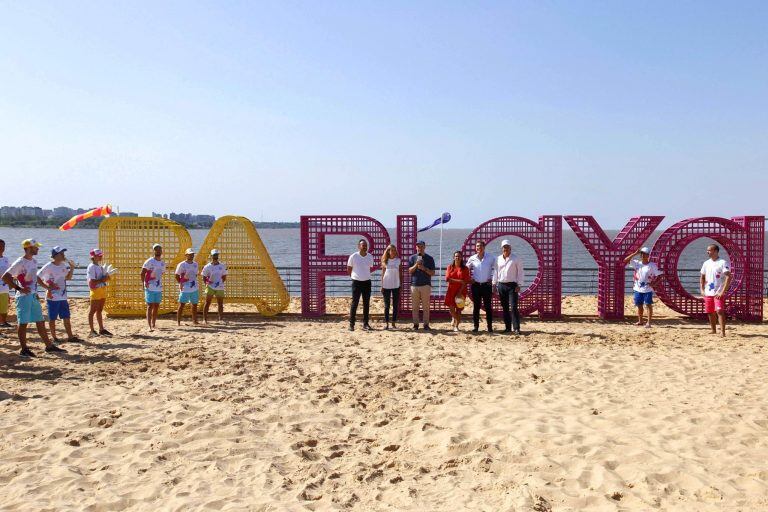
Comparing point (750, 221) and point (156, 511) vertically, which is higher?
point (750, 221)

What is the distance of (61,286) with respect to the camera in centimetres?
879

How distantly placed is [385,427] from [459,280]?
517 cm

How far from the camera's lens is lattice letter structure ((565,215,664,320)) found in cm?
1184

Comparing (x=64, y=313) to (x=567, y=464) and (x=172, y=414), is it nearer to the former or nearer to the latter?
(x=172, y=414)

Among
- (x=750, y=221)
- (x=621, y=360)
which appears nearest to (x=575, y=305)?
(x=750, y=221)

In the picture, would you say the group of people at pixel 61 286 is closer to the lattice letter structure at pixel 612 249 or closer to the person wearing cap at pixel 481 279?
the person wearing cap at pixel 481 279

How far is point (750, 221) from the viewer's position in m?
11.8

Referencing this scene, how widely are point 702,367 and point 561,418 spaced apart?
3139 mm

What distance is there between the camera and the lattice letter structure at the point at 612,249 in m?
11.8

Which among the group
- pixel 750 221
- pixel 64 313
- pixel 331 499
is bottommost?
pixel 331 499

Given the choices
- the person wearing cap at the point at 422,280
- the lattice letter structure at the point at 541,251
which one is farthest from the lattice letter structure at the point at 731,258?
the person wearing cap at the point at 422,280

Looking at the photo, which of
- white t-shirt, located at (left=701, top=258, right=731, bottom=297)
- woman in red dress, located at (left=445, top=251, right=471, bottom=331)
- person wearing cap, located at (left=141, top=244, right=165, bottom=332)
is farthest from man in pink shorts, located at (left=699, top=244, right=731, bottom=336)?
person wearing cap, located at (left=141, top=244, right=165, bottom=332)

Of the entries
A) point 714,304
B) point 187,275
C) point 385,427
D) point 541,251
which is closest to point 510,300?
point 541,251

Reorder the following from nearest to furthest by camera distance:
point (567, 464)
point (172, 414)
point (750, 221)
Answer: point (567, 464)
point (172, 414)
point (750, 221)
